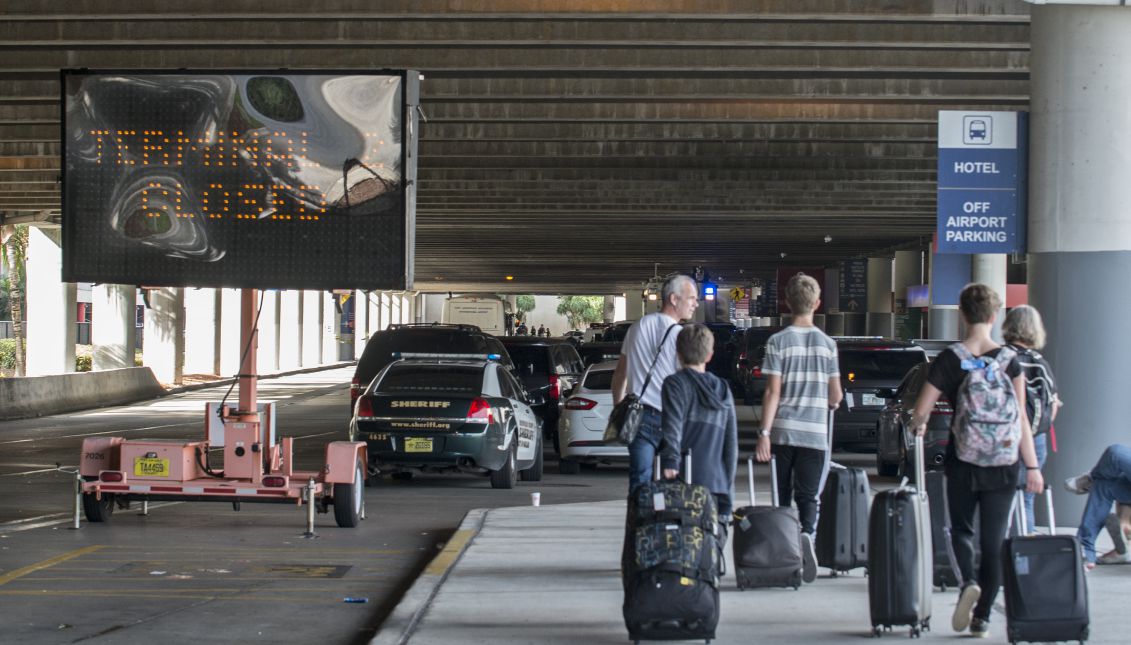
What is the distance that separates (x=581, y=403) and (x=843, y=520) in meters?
9.76

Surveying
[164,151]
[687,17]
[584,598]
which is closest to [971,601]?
[584,598]

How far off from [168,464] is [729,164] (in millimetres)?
19006

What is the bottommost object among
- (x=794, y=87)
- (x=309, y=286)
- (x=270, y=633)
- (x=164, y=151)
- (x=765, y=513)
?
(x=270, y=633)

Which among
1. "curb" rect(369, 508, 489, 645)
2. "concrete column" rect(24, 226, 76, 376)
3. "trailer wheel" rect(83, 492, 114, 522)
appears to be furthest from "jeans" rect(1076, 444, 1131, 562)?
"concrete column" rect(24, 226, 76, 376)

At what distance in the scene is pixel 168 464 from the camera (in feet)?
40.6

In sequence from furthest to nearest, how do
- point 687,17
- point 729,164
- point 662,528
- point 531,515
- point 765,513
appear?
1. point 729,164
2. point 687,17
3. point 531,515
4. point 765,513
5. point 662,528

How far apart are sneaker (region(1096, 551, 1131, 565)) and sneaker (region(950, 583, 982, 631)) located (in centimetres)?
291

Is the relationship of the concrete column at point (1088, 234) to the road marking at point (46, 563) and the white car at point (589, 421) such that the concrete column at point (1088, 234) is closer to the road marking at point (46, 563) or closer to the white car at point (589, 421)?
the road marking at point (46, 563)

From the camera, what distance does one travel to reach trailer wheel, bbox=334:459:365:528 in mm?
12719

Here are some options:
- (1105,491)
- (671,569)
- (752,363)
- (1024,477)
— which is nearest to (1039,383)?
(1024,477)

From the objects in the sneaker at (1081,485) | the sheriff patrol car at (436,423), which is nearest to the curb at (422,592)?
the sheriff patrol car at (436,423)

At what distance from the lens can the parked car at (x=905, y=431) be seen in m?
15.4

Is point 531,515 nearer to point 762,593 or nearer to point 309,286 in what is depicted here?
point 309,286

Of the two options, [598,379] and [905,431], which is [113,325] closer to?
[598,379]
